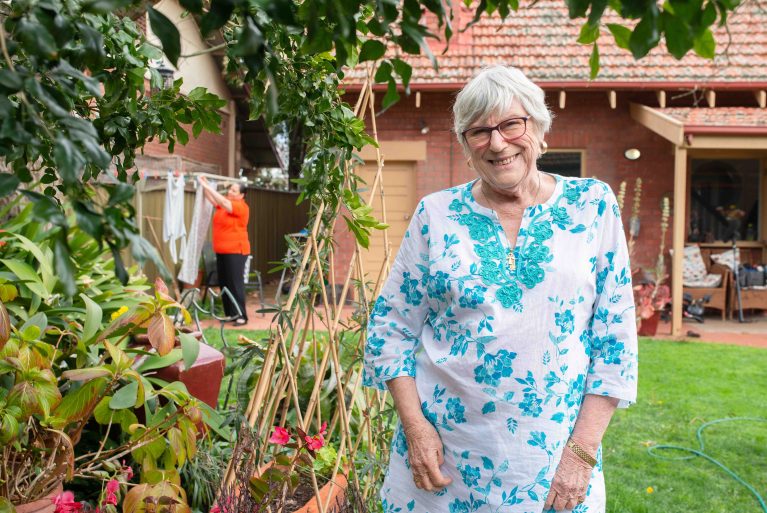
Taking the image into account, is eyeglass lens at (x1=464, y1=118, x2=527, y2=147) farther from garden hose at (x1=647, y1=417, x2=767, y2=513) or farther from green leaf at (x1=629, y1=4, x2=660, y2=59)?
garden hose at (x1=647, y1=417, x2=767, y2=513)

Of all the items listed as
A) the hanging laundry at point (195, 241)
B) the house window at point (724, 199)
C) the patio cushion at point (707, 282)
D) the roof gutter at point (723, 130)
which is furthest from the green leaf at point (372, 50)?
the house window at point (724, 199)

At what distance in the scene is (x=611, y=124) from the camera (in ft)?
38.0

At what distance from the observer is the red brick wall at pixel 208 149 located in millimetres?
13984

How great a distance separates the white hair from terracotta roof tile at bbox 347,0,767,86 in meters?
8.96

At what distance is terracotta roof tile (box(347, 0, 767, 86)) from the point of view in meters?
11.3

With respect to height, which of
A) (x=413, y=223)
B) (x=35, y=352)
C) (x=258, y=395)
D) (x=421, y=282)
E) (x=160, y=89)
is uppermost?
(x=160, y=89)

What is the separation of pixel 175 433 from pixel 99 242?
1.65 metres

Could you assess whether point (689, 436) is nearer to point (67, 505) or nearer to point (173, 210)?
point (67, 505)

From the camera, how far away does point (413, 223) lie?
213 centimetres

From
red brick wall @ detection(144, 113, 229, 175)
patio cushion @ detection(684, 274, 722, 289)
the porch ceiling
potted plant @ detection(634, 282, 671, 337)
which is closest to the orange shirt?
red brick wall @ detection(144, 113, 229, 175)

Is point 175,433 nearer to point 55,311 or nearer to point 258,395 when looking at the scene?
point 258,395

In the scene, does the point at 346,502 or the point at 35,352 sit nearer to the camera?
the point at 35,352

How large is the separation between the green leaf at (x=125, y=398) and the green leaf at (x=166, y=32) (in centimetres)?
170

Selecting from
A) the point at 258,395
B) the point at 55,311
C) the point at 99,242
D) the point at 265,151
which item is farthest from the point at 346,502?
the point at 265,151
